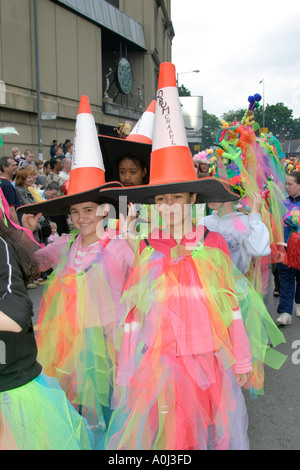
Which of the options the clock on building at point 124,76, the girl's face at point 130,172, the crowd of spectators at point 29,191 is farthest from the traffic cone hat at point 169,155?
the clock on building at point 124,76

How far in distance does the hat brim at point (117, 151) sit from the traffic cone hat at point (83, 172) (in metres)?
0.59

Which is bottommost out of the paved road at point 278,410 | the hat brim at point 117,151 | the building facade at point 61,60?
the paved road at point 278,410

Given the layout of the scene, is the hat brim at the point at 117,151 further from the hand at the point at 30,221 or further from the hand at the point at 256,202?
the hand at the point at 256,202

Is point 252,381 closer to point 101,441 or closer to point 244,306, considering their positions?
point 244,306

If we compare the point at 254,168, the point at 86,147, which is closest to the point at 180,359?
the point at 86,147

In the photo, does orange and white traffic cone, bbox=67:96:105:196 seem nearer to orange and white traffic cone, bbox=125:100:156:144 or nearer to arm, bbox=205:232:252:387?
orange and white traffic cone, bbox=125:100:156:144

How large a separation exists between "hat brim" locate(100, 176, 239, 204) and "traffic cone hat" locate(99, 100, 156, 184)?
1137 mm

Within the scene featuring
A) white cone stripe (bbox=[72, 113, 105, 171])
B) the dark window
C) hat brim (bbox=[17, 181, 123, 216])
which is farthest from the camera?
the dark window

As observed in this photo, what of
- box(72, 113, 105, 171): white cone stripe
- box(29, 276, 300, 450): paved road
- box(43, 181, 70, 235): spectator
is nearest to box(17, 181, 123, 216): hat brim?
box(72, 113, 105, 171): white cone stripe

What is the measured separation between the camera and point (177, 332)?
244 centimetres

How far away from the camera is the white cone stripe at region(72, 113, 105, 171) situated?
3.26 meters

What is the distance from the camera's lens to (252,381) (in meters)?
2.76

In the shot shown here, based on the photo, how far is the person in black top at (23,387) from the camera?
1829mm

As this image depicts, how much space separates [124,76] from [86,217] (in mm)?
27791
